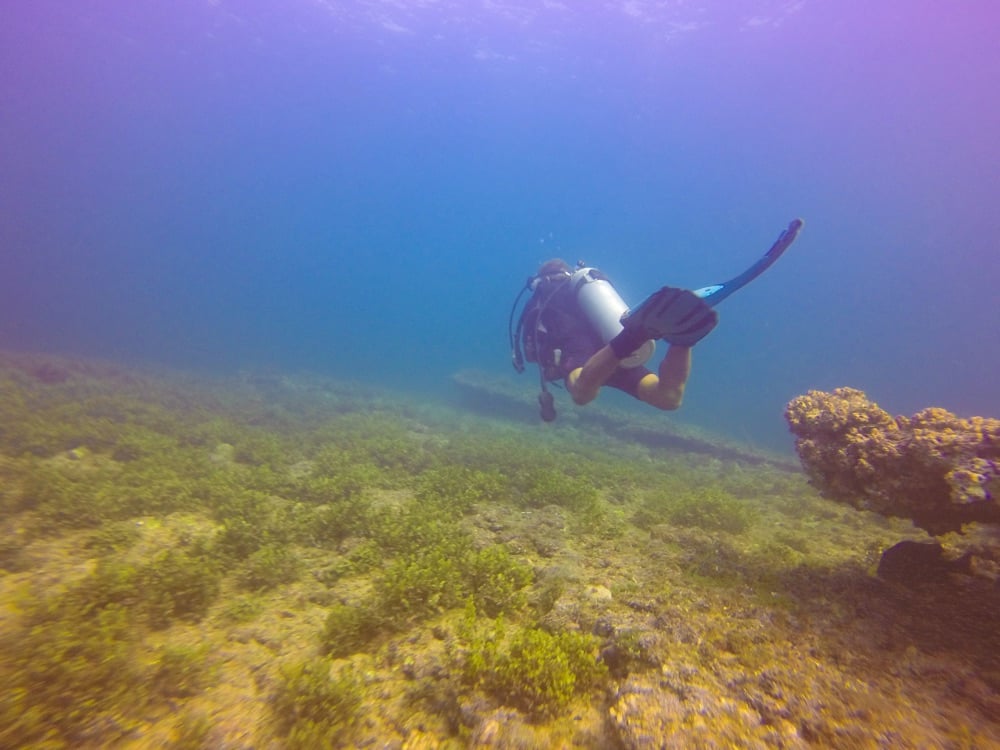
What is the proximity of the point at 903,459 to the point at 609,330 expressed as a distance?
396 cm

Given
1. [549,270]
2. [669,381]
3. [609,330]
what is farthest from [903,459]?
[549,270]

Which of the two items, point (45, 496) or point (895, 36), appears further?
point (895, 36)

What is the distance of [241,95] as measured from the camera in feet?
205

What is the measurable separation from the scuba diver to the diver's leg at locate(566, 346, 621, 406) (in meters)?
0.01

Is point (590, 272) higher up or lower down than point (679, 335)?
higher up

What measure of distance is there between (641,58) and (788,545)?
2430 inches

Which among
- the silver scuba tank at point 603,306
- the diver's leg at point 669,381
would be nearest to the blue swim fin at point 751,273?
the diver's leg at point 669,381

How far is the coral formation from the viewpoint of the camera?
4.05 metres

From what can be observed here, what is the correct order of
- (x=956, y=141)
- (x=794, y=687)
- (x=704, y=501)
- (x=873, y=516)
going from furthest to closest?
(x=956, y=141) < (x=873, y=516) < (x=704, y=501) < (x=794, y=687)

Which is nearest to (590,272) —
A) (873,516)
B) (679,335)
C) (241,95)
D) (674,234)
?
(679,335)

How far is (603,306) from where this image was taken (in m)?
7.25

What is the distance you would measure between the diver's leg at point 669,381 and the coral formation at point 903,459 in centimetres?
157

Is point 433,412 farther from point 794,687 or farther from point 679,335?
point 794,687

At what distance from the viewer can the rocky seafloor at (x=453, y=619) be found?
9.37 ft
